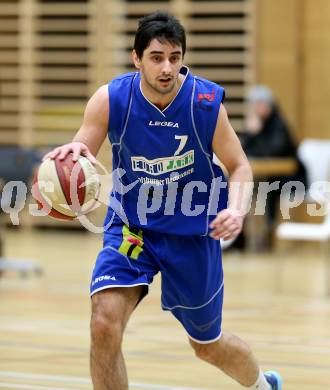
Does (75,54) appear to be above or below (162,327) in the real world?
above

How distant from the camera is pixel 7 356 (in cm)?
713

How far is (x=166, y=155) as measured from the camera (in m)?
5.17

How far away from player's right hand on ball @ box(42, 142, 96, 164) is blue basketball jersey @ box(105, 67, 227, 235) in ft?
0.78

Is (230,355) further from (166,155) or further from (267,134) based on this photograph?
(267,134)

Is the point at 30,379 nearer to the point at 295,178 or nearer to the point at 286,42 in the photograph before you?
the point at 295,178

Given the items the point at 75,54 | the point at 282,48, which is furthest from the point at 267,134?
the point at 75,54

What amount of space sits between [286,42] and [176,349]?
8.21 m

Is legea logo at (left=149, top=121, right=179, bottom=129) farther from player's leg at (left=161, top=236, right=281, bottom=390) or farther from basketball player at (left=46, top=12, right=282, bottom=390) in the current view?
player's leg at (left=161, top=236, right=281, bottom=390)

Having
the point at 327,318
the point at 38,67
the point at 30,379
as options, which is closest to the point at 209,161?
the point at 30,379

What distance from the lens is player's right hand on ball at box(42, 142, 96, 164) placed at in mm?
4969

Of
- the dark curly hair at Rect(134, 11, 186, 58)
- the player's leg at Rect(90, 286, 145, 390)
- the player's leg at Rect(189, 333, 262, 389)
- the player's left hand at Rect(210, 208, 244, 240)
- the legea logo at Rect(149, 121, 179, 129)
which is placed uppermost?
the dark curly hair at Rect(134, 11, 186, 58)

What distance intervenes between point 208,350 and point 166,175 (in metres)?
0.85

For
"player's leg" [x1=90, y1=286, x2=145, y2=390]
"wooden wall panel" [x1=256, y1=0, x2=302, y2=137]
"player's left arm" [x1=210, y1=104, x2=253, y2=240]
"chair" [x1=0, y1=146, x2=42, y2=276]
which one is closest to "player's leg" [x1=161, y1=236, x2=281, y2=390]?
"player's left arm" [x1=210, y1=104, x2=253, y2=240]

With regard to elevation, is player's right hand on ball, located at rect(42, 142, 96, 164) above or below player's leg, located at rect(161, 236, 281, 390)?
above
